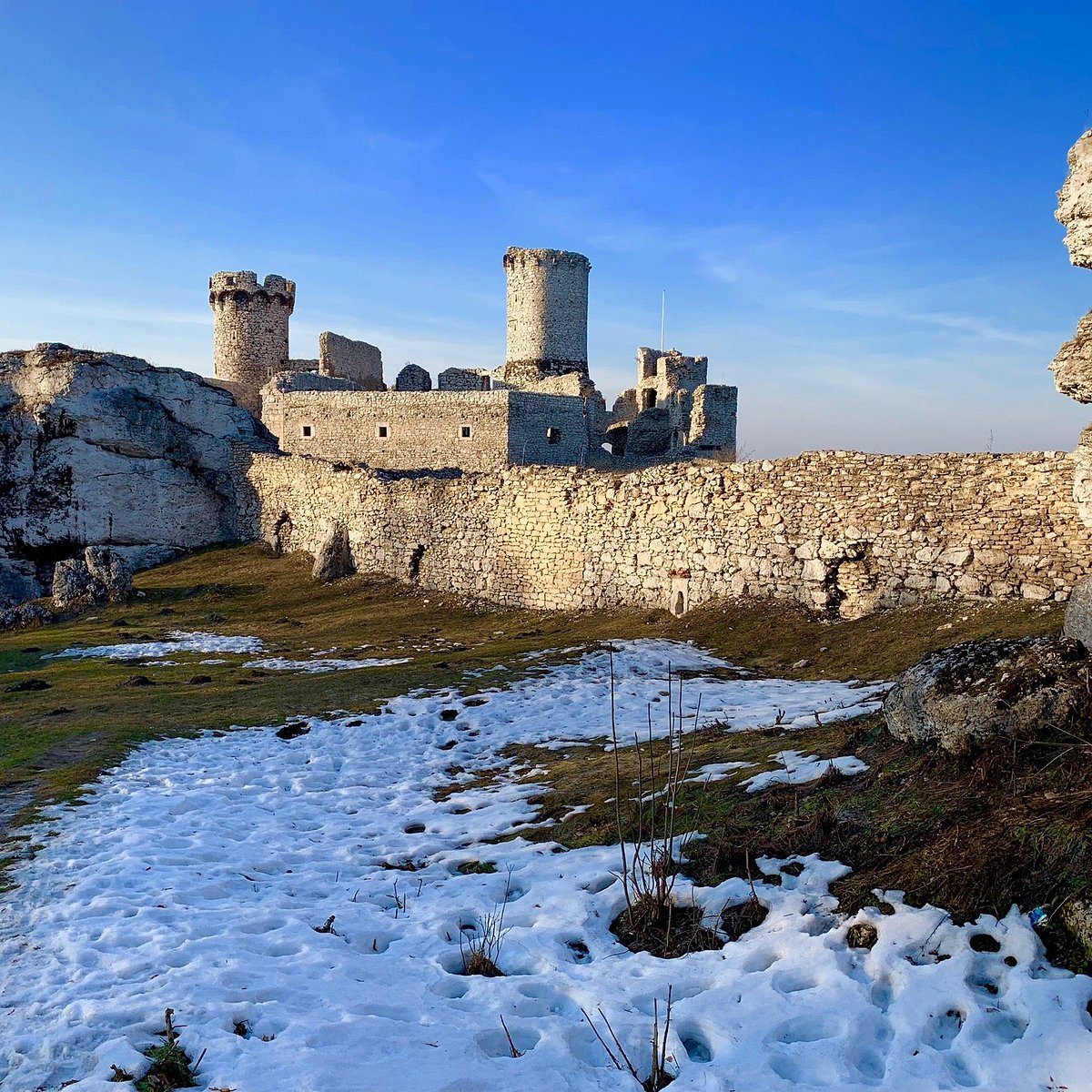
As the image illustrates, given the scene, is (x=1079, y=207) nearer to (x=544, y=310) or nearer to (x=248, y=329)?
(x=544, y=310)

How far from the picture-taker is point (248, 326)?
46031mm

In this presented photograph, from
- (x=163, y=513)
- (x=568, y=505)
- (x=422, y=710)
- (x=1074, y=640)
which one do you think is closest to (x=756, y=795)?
(x=1074, y=640)

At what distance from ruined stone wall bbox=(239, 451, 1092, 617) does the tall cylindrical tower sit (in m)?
24.1

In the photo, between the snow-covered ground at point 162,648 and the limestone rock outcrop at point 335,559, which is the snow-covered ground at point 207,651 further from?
the limestone rock outcrop at point 335,559

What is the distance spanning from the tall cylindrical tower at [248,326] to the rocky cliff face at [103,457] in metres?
12.7

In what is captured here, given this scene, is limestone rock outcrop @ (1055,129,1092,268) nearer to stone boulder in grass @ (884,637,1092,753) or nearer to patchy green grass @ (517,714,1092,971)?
stone boulder in grass @ (884,637,1092,753)

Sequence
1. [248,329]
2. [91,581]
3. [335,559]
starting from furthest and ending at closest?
[248,329] → [335,559] → [91,581]

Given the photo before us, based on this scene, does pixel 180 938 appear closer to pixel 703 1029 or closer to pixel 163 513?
pixel 703 1029

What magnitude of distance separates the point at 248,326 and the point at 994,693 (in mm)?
46314

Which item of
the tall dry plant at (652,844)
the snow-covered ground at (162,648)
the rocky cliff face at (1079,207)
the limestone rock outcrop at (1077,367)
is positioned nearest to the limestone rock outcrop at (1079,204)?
the rocky cliff face at (1079,207)

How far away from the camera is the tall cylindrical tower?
150 ft

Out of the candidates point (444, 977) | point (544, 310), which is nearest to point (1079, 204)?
point (444, 977)

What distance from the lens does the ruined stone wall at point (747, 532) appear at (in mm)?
13469

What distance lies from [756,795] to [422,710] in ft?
20.7
